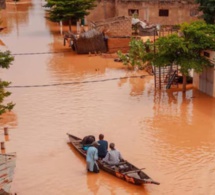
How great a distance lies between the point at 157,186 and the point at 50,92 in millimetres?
11340

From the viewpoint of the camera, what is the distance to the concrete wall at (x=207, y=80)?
22.1 metres

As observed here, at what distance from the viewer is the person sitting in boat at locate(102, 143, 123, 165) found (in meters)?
14.5

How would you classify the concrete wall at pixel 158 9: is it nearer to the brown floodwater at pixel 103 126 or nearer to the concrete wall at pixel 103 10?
the concrete wall at pixel 103 10

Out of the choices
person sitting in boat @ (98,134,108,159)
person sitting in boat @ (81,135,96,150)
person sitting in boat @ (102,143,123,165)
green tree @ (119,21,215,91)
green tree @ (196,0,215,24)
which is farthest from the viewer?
green tree @ (196,0,215,24)

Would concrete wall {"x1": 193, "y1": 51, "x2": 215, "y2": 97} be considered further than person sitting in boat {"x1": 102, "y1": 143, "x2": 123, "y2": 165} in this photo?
Yes

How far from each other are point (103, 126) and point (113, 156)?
14.6 ft

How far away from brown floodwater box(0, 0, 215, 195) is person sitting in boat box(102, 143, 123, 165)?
0.43m

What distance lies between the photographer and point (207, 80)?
2283 cm

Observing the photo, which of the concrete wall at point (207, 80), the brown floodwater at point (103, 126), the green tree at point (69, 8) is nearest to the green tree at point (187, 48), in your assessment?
the concrete wall at point (207, 80)

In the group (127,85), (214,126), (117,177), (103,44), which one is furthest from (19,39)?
(117,177)

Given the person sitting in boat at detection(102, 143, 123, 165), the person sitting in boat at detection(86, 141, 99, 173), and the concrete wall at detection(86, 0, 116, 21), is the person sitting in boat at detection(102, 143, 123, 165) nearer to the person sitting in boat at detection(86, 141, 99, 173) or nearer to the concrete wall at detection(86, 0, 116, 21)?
the person sitting in boat at detection(86, 141, 99, 173)

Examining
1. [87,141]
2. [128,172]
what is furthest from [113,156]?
[87,141]

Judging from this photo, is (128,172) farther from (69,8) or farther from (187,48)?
(69,8)

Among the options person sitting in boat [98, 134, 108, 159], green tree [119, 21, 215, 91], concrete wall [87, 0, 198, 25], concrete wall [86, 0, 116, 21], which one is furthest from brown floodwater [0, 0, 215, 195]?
concrete wall [86, 0, 116, 21]
